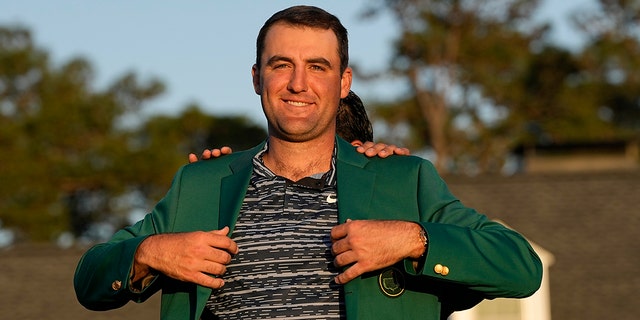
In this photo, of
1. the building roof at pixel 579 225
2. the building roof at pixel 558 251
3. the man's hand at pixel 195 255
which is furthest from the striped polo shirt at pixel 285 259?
the building roof at pixel 579 225

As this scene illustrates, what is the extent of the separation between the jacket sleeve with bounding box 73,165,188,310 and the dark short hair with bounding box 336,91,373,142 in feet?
5.16

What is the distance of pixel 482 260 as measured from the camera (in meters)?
3.67

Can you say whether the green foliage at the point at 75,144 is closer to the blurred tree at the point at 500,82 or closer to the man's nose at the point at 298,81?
the blurred tree at the point at 500,82

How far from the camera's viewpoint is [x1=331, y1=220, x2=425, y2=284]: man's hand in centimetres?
Result: 357

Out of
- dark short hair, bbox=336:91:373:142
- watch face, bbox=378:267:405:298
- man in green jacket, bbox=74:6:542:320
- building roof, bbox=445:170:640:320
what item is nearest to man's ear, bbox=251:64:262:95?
man in green jacket, bbox=74:6:542:320

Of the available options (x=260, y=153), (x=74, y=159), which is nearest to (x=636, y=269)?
(x=260, y=153)

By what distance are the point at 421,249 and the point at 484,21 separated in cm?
4436

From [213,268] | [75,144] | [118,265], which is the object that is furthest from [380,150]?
[75,144]

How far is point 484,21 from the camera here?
47406 mm

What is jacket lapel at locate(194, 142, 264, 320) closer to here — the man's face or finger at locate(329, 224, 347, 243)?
the man's face

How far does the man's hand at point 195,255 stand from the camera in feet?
12.0

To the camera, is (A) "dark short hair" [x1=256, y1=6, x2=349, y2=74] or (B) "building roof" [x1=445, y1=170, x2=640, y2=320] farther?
(B) "building roof" [x1=445, y1=170, x2=640, y2=320]

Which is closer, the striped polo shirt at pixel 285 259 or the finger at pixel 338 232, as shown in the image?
the finger at pixel 338 232

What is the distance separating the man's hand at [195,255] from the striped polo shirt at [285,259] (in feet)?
0.36
